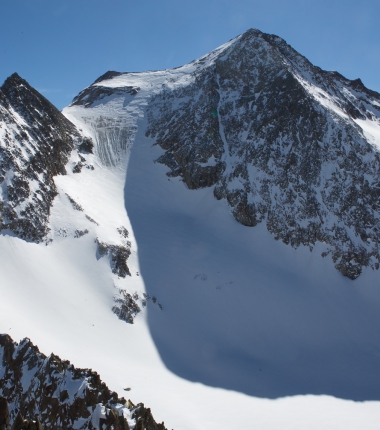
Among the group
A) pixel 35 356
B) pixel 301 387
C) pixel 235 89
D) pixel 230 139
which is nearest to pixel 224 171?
pixel 230 139

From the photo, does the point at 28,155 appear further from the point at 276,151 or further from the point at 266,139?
the point at 276,151

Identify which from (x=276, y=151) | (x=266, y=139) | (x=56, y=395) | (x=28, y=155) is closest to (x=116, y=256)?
(x=28, y=155)

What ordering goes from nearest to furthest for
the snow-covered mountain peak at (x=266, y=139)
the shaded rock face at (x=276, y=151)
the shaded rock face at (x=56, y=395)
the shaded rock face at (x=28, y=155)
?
the shaded rock face at (x=56, y=395) → the shaded rock face at (x=28, y=155) → the shaded rock face at (x=276, y=151) → the snow-covered mountain peak at (x=266, y=139)

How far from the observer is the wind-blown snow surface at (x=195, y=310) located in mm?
19016

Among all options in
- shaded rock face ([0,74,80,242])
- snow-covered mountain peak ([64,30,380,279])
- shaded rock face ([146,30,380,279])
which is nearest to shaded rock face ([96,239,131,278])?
shaded rock face ([0,74,80,242])

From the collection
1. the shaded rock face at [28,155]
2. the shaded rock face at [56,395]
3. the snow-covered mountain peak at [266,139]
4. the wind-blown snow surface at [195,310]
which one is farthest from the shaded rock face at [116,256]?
the snow-covered mountain peak at [266,139]

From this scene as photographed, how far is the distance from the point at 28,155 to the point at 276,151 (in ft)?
85.6

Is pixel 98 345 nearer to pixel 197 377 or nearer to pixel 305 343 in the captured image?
pixel 197 377

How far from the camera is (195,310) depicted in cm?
2773

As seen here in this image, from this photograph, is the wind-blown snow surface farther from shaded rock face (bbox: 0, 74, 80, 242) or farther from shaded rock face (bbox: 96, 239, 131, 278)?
shaded rock face (bbox: 0, 74, 80, 242)

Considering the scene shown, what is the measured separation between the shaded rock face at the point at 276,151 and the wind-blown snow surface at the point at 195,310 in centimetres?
237

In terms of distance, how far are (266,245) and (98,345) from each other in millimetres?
20088

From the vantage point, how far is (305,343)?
27.2 metres

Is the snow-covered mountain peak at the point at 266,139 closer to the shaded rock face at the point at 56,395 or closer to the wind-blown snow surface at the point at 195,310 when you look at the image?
the wind-blown snow surface at the point at 195,310
